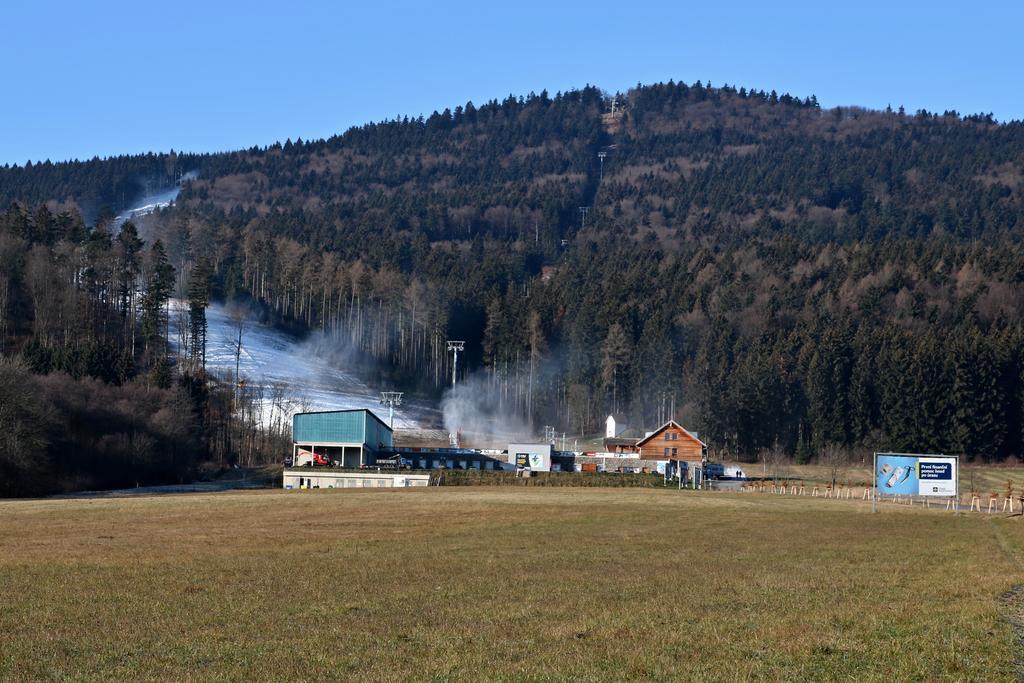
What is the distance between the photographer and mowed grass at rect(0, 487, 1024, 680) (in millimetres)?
16812

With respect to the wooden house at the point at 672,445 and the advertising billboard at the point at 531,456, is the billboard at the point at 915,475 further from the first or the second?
the wooden house at the point at 672,445

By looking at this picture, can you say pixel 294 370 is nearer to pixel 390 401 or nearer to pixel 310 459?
pixel 390 401

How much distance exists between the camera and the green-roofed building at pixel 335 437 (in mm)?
111312

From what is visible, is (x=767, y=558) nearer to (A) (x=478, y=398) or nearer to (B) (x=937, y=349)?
(B) (x=937, y=349)

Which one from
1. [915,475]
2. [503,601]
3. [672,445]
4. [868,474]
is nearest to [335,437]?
[672,445]

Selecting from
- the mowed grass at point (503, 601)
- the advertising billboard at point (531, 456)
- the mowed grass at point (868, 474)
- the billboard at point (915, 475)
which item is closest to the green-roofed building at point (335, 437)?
the advertising billboard at point (531, 456)

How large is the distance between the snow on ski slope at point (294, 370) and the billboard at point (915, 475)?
95.8 m

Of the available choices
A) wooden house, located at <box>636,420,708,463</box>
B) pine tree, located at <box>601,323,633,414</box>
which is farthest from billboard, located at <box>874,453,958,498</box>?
pine tree, located at <box>601,323,633,414</box>

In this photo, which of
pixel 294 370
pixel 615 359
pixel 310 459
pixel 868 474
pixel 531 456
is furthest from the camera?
pixel 294 370

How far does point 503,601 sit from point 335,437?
296ft

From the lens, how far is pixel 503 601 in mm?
23359

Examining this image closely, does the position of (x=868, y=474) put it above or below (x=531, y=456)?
below

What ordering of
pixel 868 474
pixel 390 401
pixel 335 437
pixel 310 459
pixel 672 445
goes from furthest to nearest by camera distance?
pixel 390 401, pixel 672 445, pixel 310 459, pixel 335 437, pixel 868 474

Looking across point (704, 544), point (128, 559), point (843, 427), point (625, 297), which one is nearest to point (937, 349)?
point (843, 427)
